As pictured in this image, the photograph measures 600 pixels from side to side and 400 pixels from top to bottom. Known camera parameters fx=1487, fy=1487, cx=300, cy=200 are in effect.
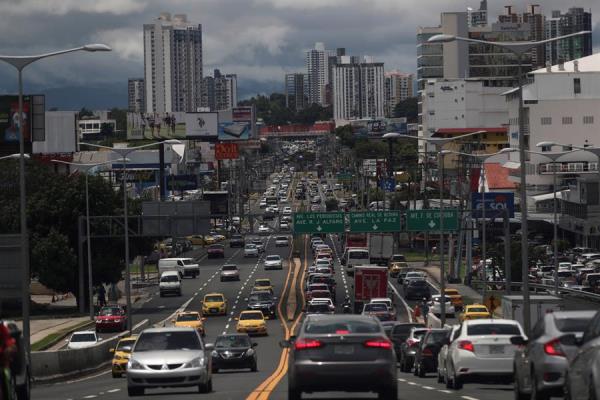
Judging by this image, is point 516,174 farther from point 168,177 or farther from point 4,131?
point 4,131

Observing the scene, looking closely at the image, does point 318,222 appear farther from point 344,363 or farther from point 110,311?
point 344,363

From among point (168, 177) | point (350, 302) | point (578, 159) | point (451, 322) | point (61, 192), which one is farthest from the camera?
point (168, 177)

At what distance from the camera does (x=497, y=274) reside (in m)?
104

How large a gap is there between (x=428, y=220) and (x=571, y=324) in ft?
209

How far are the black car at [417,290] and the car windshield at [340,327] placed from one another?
62.2m

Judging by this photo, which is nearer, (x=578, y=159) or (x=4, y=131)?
(x=4, y=131)

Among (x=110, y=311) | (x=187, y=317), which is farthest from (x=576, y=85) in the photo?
(x=187, y=317)

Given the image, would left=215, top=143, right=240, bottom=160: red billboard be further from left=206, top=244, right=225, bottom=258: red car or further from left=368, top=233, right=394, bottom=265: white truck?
left=368, top=233, right=394, bottom=265: white truck

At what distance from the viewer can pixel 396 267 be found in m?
107

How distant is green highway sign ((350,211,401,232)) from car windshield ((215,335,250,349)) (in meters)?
42.8

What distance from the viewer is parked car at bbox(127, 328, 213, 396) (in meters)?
28.0

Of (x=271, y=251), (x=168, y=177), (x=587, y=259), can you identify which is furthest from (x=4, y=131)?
(x=168, y=177)

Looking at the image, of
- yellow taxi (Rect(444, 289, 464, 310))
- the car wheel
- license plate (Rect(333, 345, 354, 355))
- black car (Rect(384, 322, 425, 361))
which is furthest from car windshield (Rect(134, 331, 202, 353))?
yellow taxi (Rect(444, 289, 464, 310))

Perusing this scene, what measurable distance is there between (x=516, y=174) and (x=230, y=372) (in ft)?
339
